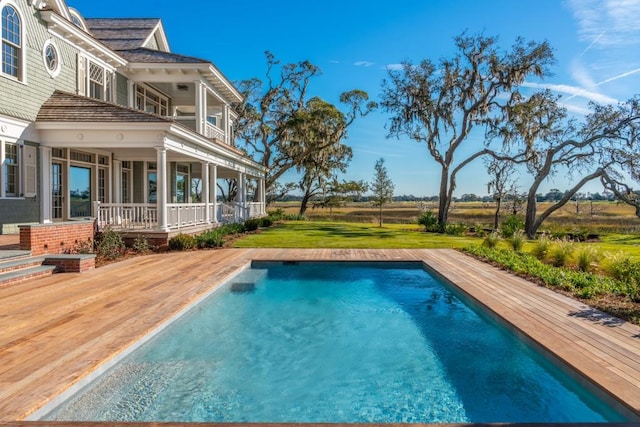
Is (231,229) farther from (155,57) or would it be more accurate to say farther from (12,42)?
(12,42)

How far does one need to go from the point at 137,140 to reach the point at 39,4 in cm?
433

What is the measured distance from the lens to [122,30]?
17.9 m

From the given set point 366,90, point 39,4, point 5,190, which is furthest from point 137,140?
point 366,90

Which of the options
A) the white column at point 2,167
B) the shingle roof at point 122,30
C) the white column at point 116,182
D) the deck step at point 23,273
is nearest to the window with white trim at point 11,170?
the white column at point 2,167

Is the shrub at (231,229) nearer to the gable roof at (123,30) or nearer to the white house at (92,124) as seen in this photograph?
the white house at (92,124)

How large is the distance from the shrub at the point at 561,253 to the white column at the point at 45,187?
1329 cm

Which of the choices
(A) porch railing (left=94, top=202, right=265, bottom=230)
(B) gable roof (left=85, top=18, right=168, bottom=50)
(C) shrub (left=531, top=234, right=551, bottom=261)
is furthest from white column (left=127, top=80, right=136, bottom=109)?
(C) shrub (left=531, top=234, right=551, bottom=261)

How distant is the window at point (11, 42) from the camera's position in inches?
395

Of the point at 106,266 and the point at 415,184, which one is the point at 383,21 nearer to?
the point at 106,266

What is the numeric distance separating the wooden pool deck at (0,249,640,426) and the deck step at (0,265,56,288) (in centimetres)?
18

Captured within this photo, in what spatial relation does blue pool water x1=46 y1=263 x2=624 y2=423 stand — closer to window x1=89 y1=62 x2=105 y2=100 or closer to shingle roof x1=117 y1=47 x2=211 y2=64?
window x1=89 y1=62 x2=105 y2=100

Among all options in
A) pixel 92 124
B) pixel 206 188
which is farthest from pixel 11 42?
pixel 206 188

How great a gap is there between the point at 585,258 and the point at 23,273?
461 inches

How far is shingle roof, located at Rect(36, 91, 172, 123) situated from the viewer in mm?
11250
